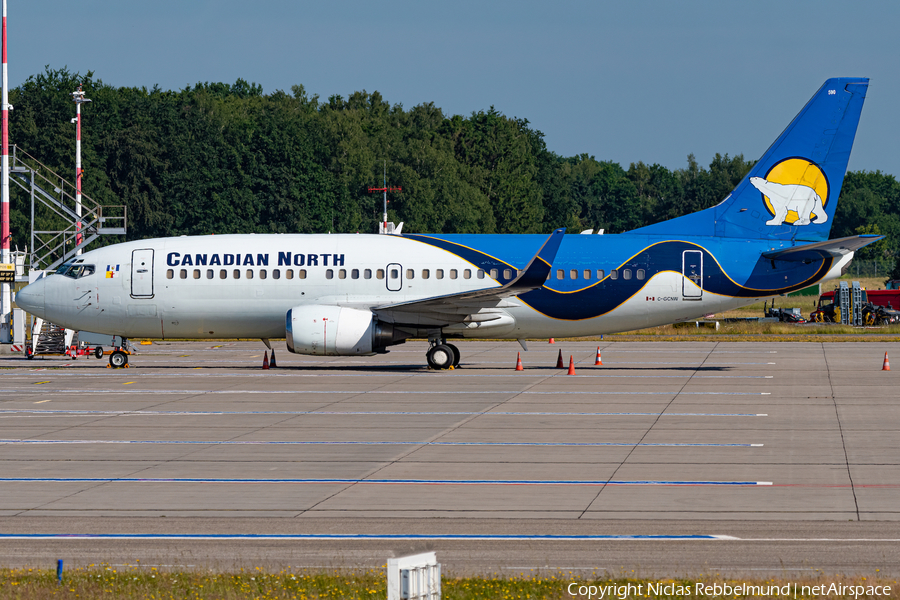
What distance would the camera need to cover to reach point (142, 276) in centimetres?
3425

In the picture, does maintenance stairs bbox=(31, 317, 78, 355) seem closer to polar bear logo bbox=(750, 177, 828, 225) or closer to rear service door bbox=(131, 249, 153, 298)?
rear service door bbox=(131, 249, 153, 298)

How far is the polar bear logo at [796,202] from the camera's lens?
34688mm

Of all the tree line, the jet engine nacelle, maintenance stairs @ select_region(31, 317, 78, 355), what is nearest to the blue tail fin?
the jet engine nacelle

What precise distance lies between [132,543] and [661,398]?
17217mm

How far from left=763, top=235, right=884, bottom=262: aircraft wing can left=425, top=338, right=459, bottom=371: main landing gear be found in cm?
1080

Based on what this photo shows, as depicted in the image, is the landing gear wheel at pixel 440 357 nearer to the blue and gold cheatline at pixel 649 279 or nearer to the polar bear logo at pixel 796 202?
the blue and gold cheatline at pixel 649 279

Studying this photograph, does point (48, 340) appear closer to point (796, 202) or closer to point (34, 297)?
point (34, 297)

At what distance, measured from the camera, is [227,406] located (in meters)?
25.6

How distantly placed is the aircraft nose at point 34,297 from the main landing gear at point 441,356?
1311 centimetres

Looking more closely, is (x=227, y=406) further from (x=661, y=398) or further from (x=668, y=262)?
(x=668, y=262)

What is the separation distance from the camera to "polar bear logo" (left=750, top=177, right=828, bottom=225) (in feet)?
114

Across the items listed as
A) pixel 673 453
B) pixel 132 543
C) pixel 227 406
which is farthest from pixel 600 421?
pixel 132 543

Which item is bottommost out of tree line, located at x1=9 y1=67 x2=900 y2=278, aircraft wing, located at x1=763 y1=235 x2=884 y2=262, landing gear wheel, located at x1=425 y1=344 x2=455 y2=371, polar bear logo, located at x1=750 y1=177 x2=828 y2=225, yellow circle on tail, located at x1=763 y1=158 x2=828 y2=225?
landing gear wheel, located at x1=425 y1=344 x2=455 y2=371

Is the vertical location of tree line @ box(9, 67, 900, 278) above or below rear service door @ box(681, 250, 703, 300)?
above
